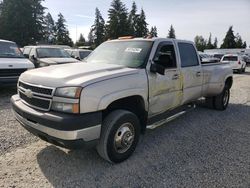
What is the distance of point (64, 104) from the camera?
11.0ft

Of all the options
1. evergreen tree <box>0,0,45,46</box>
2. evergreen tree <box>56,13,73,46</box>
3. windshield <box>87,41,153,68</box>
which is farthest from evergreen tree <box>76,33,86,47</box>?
windshield <box>87,41,153,68</box>

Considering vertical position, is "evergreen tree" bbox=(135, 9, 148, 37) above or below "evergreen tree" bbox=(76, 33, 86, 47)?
above

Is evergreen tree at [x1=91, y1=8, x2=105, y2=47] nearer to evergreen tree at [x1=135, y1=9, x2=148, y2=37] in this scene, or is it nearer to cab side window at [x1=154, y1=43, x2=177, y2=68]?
evergreen tree at [x1=135, y1=9, x2=148, y2=37]

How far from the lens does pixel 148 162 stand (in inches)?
160

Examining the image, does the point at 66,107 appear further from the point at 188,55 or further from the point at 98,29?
the point at 98,29

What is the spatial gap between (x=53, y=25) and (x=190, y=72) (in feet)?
290

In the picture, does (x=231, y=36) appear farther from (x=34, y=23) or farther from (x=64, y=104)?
(x=64, y=104)

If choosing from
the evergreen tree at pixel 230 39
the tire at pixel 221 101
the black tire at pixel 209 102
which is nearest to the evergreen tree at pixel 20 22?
the black tire at pixel 209 102

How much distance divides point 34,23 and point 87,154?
52.1m

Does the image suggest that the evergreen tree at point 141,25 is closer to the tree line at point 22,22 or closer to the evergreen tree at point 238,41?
the tree line at point 22,22

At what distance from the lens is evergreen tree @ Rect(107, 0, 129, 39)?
60781mm

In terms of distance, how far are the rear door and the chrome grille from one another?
2.91 metres

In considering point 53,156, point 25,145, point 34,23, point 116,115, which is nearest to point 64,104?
point 116,115

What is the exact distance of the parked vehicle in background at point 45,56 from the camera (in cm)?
1121
